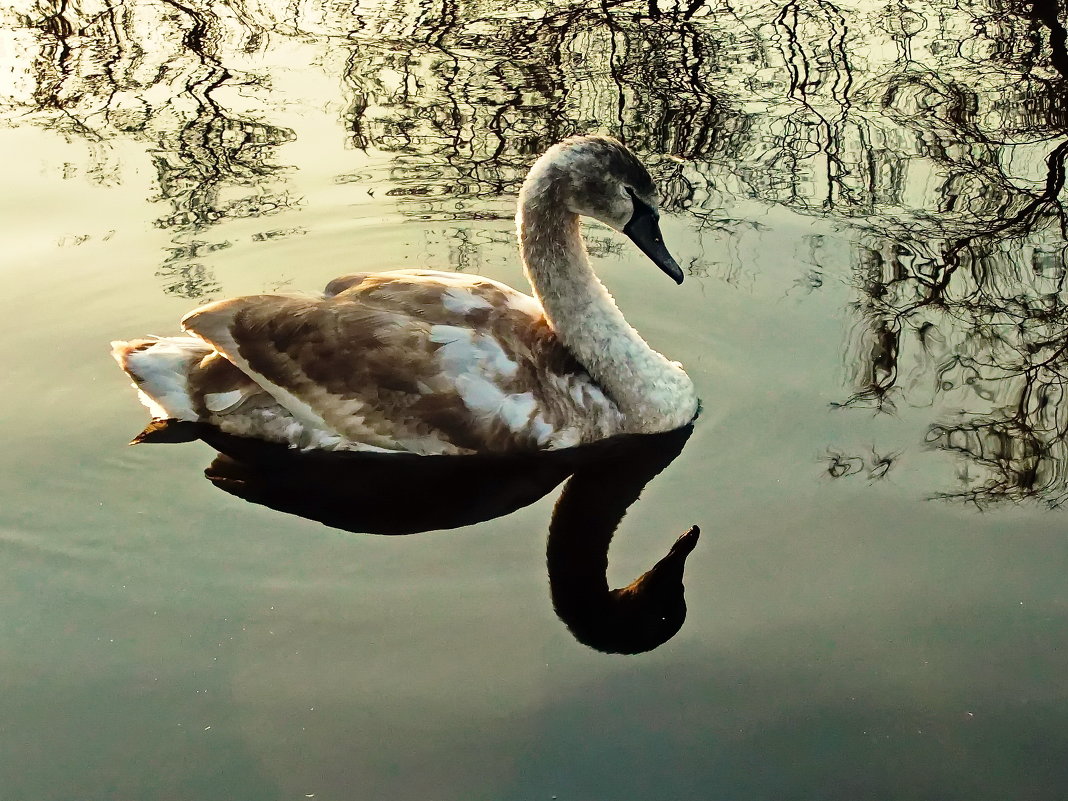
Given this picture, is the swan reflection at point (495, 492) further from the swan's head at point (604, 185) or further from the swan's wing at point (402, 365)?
the swan's head at point (604, 185)

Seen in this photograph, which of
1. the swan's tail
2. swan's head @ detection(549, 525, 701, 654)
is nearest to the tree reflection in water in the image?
the swan's tail

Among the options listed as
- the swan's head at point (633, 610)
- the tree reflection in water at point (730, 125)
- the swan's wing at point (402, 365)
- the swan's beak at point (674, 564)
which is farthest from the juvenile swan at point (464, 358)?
the tree reflection in water at point (730, 125)

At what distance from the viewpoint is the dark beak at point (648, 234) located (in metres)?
7.06

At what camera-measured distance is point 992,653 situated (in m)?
5.28

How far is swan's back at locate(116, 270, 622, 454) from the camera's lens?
268 inches

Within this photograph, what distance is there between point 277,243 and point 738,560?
4596mm

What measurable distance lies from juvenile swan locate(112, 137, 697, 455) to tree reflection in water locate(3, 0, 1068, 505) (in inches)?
52.5

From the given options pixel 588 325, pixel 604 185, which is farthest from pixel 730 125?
pixel 588 325

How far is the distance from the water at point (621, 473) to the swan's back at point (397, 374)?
424 millimetres

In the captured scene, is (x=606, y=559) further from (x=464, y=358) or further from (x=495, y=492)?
(x=464, y=358)

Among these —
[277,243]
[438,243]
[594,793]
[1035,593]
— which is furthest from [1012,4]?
[594,793]

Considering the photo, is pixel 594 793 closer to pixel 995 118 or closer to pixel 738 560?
pixel 738 560

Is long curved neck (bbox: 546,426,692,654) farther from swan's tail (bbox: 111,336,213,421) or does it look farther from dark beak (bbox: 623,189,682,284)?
swan's tail (bbox: 111,336,213,421)

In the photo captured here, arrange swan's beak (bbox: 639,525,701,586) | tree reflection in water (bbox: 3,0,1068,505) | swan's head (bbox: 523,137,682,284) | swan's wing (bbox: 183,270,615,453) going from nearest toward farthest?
swan's beak (bbox: 639,525,701,586) → swan's wing (bbox: 183,270,615,453) → swan's head (bbox: 523,137,682,284) → tree reflection in water (bbox: 3,0,1068,505)
